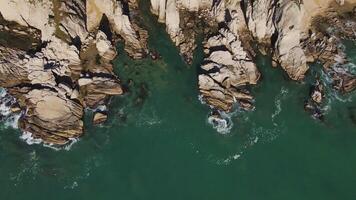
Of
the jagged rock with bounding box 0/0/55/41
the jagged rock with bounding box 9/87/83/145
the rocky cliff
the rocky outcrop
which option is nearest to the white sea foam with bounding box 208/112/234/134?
the rocky cliff

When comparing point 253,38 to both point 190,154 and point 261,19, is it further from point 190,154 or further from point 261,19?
point 190,154

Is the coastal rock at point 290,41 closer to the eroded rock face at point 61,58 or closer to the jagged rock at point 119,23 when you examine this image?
the jagged rock at point 119,23

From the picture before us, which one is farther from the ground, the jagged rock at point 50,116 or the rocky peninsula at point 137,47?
the rocky peninsula at point 137,47

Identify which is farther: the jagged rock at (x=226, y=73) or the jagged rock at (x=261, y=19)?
the jagged rock at (x=261, y=19)

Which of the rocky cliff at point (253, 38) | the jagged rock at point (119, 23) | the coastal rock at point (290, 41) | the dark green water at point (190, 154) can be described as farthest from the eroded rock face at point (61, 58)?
the coastal rock at point (290, 41)

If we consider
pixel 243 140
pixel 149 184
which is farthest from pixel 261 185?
pixel 149 184

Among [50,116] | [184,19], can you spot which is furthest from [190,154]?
[184,19]
